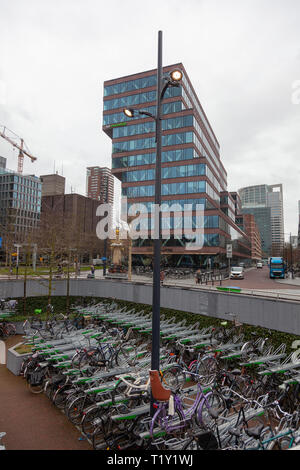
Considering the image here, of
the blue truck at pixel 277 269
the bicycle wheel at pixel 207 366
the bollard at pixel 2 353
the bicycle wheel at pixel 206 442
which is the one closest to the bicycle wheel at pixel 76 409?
the bicycle wheel at pixel 206 442

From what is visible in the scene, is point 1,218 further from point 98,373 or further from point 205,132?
point 98,373

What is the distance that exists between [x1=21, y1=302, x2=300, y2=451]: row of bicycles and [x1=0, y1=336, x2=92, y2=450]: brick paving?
0.23m

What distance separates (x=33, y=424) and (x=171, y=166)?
46.8 meters

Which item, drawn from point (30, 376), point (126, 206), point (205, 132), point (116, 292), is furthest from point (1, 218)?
point (30, 376)

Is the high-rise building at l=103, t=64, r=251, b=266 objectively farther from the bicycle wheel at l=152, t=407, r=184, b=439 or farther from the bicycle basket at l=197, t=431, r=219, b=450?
the bicycle basket at l=197, t=431, r=219, b=450

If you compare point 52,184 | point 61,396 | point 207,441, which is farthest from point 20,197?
point 207,441

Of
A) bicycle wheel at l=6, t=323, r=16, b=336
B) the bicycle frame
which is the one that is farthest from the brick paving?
bicycle wheel at l=6, t=323, r=16, b=336

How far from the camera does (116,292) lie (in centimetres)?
1917

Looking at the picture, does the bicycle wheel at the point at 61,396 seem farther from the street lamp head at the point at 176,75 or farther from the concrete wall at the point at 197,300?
the street lamp head at the point at 176,75

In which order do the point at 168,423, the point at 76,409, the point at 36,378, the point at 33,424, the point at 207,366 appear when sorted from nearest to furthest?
1. the point at 168,423
2. the point at 33,424
3. the point at 76,409
4. the point at 36,378
5. the point at 207,366

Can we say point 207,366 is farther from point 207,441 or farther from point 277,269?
point 277,269

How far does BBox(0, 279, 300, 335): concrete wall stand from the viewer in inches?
408

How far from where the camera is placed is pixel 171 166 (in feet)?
165
